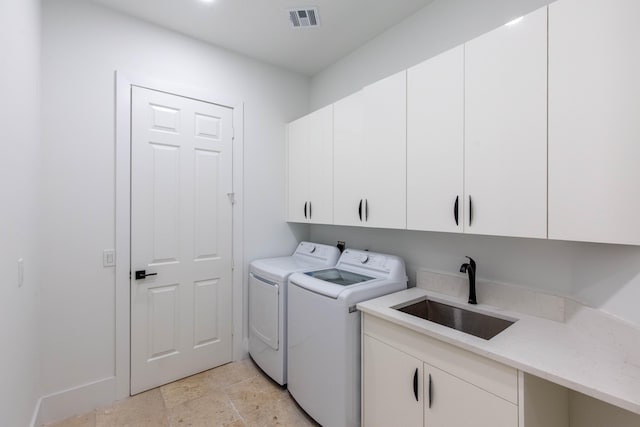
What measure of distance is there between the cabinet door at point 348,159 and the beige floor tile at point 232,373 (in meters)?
1.53

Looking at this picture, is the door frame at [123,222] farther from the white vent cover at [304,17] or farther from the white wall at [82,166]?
the white vent cover at [304,17]

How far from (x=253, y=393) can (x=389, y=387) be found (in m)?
1.19

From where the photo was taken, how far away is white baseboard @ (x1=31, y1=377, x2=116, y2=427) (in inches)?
73.9

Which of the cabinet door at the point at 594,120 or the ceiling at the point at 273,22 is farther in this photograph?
the ceiling at the point at 273,22

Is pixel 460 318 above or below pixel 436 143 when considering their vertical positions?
below

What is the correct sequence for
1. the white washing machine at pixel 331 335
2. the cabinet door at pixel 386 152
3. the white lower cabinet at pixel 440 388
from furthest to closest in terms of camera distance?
the cabinet door at pixel 386 152 < the white washing machine at pixel 331 335 < the white lower cabinet at pixel 440 388

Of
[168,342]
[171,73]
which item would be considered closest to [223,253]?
[168,342]

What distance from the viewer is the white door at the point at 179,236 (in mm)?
2205

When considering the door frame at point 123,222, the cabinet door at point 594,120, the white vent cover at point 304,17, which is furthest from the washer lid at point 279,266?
the white vent cover at point 304,17

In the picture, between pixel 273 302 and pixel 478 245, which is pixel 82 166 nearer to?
pixel 273 302

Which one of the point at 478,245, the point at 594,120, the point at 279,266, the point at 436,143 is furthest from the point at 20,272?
the point at 594,120

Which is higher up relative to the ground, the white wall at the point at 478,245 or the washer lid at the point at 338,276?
the white wall at the point at 478,245

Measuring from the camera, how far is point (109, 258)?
2092 mm

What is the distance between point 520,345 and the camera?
3.96 ft
